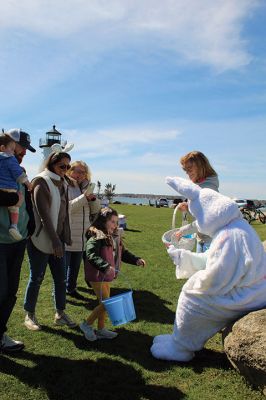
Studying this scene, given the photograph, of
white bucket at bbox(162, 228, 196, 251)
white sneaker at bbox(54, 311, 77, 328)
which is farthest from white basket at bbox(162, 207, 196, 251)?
white sneaker at bbox(54, 311, 77, 328)

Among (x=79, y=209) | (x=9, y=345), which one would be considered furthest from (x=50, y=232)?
(x=79, y=209)

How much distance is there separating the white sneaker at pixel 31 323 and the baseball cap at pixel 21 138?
6.78 feet

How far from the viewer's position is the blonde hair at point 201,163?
15.8 feet

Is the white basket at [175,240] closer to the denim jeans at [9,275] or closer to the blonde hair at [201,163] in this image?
the blonde hair at [201,163]

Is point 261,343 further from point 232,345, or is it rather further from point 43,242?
point 43,242

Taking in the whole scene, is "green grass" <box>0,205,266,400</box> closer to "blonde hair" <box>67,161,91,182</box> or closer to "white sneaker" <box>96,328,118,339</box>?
"white sneaker" <box>96,328,118,339</box>

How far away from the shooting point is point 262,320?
3.58 m

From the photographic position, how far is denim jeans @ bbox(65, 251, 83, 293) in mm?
6523

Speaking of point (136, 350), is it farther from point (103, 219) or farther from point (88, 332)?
point (103, 219)

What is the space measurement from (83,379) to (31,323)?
57.9 inches

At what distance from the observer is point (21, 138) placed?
4516 millimetres

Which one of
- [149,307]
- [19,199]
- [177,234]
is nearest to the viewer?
[19,199]

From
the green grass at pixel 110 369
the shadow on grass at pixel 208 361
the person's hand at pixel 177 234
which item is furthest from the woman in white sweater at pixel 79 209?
the shadow on grass at pixel 208 361

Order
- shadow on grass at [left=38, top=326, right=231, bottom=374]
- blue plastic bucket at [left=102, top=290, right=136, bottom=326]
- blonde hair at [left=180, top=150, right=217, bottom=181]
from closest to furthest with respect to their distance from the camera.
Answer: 1. shadow on grass at [left=38, top=326, right=231, bottom=374]
2. blue plastic bucket at [left=102, top=290, right=136, bottom=326]
3. blonde hair at [left=180, top=150, right=217, bottom=181]
